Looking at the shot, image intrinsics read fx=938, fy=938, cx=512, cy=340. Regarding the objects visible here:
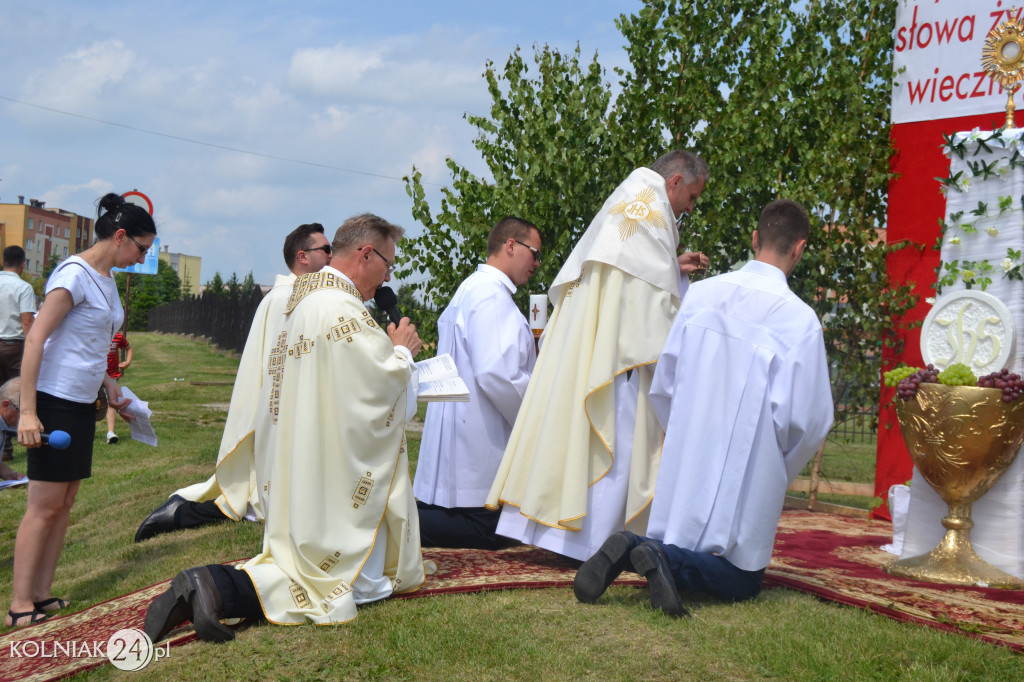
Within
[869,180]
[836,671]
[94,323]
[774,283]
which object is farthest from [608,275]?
[869,180]

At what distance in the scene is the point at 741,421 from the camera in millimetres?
4422

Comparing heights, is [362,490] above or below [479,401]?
below

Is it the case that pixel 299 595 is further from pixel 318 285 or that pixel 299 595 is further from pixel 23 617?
pixel 23 617

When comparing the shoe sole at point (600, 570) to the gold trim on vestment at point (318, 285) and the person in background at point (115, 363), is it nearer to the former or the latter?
the gold trim on vestment at point (318, 285)

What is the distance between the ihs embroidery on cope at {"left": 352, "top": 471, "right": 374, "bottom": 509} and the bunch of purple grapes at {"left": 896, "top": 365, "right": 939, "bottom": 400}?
328cm

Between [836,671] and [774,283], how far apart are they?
1.87 m

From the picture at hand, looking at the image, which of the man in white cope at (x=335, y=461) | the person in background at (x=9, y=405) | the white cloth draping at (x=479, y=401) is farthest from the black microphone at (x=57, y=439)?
the white cloth draping at (x=479, y=401)

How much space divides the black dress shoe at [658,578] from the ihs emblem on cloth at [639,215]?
178 cm

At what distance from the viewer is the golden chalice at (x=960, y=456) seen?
5.29 metres

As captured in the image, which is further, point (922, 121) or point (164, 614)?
point (922, 121)

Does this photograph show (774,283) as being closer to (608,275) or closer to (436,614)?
(608,275)

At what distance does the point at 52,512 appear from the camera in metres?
4.66

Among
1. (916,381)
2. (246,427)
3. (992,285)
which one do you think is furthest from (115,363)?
(992,285)

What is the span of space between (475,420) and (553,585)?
1305 mm
